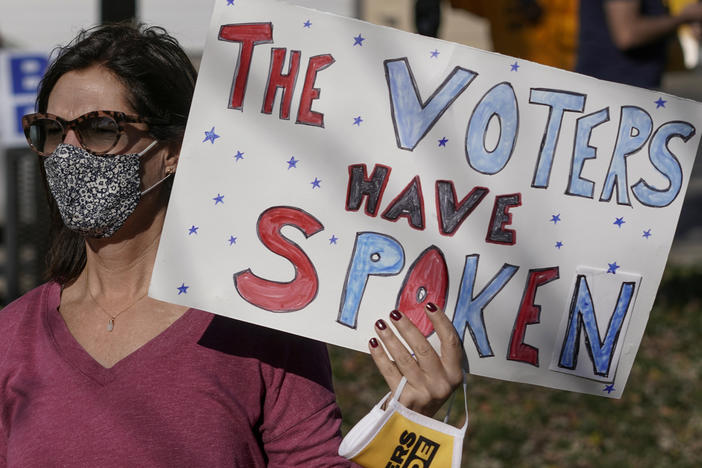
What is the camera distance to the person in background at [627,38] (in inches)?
193

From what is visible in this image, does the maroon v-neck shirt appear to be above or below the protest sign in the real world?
below

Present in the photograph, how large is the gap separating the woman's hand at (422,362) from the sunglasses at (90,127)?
71 centimetres

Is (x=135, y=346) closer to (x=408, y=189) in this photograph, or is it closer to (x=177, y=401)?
(x=177, y=401)

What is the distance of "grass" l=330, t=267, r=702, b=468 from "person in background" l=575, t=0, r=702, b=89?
1.69 metres

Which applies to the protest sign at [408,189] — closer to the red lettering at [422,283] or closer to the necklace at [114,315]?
the red lettering at [422,283]

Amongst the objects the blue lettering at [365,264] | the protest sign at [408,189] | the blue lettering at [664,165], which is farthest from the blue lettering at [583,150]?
the blue lettering at [365,264]

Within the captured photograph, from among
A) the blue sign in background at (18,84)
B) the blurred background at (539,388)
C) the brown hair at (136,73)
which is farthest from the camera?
the blue sign in background at (18,84)

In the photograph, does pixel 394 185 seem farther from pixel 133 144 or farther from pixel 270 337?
pixel 133 144

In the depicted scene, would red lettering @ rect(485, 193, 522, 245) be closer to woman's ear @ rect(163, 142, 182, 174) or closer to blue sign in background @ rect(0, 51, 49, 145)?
woman's ear @ rect(163, 142, 182, 174)

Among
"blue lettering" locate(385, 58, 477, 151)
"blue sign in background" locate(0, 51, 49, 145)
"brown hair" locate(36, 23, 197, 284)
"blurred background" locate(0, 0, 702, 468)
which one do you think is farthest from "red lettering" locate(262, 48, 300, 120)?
"blue sign in background" locate(0, 51, 49, 145)

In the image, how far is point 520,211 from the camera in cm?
219

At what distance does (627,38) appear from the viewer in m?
4.94

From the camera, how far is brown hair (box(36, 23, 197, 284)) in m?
2.29

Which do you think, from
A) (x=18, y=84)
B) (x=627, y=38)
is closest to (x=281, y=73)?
(x=627, y=38)
